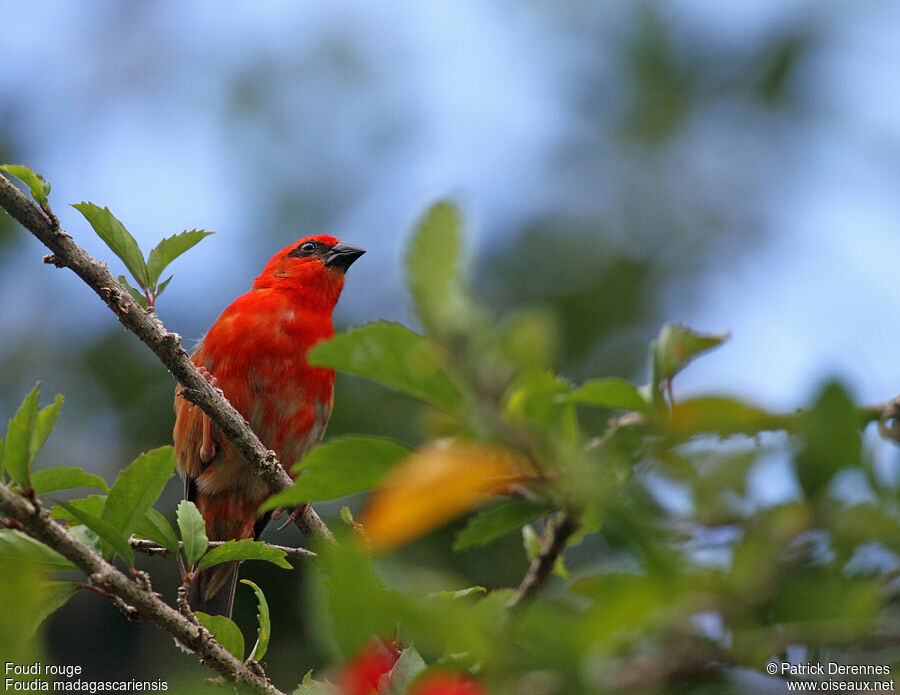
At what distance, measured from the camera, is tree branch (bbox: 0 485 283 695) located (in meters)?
1.95

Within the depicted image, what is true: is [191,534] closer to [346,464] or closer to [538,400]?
[346,464]

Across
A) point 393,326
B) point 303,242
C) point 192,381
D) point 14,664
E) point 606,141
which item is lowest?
point 14,664

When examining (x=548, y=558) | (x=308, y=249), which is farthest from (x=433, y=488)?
(x=308, y=249)

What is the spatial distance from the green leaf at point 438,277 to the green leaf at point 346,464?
312mm

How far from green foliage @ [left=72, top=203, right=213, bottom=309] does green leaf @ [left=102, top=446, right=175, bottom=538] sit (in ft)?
2.86

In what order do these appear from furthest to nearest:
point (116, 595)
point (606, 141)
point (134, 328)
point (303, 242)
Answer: point (606, 141)
point (303, 242)
point (134, 328)
point (116, 595)

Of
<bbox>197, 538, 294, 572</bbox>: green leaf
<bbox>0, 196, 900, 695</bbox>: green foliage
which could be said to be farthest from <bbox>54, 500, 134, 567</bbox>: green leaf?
<bbox>0, 196, 900, 695</bbox>: green foliage

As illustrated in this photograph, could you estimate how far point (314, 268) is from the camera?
6.27 metres

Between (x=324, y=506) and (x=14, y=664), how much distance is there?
577 cm

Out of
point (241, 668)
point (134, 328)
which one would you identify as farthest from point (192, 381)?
point (241, 668)

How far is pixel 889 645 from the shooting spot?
117 centimetres

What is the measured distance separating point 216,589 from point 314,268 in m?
2.29

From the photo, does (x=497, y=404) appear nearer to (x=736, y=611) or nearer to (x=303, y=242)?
(x=736, y=611)

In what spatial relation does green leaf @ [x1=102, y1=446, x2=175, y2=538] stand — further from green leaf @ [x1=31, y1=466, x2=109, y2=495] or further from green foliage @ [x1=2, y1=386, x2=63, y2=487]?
green foliage @ [x1=2, y1=386, x2=63, y2=487]
